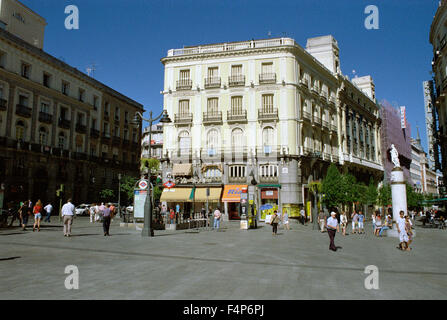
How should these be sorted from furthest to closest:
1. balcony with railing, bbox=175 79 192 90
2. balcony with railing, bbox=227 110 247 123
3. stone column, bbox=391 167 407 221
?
balcony with railing, bbox=175 79 192 90 → balcony with railing, bbox=227 110 247 123 → stone column, bbox=391 167 407 221

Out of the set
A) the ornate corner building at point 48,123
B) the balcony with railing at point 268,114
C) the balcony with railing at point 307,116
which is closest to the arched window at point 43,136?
the ornate corner building at point 48,123

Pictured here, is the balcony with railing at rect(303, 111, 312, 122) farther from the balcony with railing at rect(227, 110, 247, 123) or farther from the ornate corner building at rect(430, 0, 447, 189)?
the ornate corner building at rect(430, 0, 447, 189)

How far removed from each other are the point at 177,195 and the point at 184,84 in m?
11.3

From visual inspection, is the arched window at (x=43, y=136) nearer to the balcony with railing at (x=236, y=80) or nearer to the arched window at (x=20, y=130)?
the arched window at (x=20, y=130)

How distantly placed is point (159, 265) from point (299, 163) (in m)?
26.4

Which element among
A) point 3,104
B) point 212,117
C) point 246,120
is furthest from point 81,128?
point 246,120

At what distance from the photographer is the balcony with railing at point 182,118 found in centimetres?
3619

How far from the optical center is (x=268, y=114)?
3434 centimetres

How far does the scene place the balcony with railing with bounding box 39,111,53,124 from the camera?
125 ft

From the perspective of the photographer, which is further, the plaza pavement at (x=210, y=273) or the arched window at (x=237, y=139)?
the arched window at (x=237, y=139)

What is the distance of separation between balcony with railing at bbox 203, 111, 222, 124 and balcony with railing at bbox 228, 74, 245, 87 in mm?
3074

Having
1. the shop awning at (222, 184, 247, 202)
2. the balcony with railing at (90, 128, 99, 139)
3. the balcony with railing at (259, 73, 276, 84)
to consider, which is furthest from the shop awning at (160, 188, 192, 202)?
the balcony with railing at (90, 128, 99, 139)

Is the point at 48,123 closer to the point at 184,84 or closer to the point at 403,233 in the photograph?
the point at 184,84
